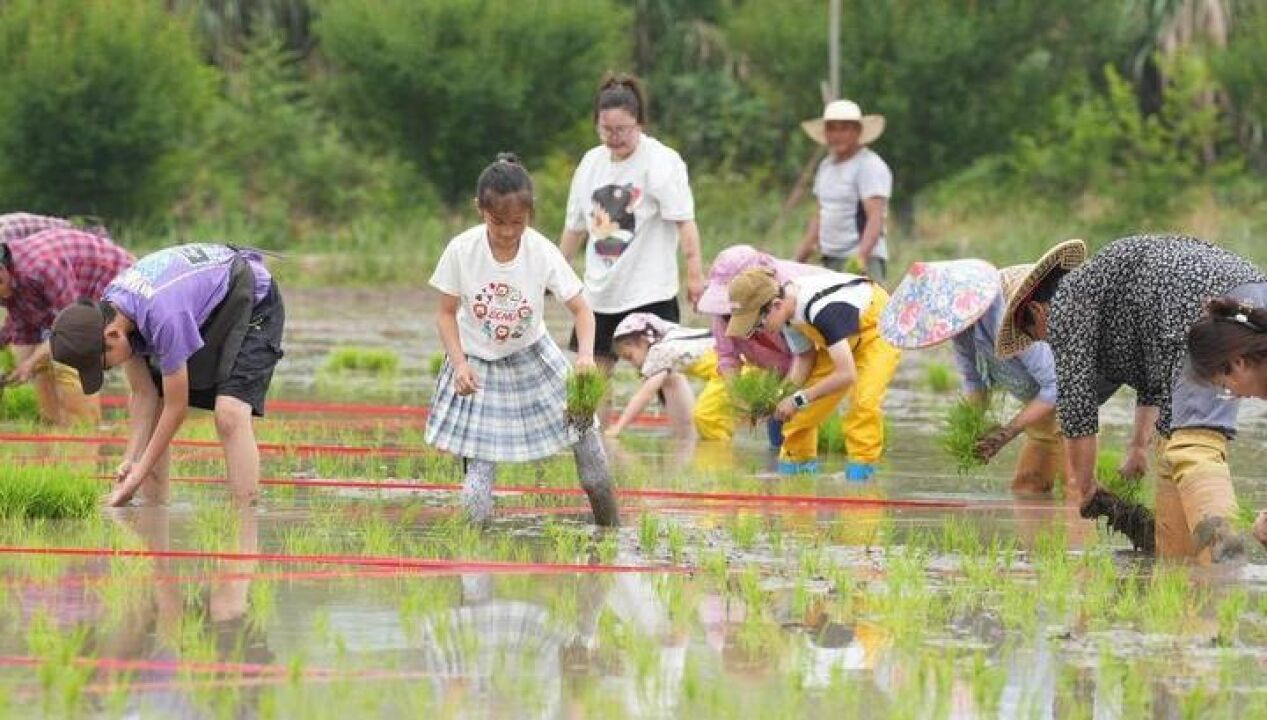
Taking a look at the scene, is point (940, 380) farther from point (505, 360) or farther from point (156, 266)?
point (156, 266)

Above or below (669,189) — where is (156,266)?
below

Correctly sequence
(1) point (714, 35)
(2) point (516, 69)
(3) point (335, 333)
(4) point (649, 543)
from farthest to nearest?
(1) point (714, 35)
(2) point (516, 69)
(3) point (335, 333)
(4) point (649, 543)

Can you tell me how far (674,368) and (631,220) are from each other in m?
0.84

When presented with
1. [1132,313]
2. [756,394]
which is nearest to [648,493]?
[756,394]

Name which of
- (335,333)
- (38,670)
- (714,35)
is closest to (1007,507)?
(38,670)

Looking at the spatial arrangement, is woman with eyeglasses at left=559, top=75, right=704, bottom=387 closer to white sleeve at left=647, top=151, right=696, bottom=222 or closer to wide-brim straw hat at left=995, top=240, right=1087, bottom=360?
white sleeve at left=647, top=151, right=696, bottom=222

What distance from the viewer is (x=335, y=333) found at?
2039 cm

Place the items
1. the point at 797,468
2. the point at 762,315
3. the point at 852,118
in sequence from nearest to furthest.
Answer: the point at 762,315
the point at 797,468
the point at 852,118

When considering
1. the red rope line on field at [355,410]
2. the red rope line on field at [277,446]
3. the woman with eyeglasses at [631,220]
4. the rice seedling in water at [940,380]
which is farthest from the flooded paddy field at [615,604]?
the rice seedling in water at [940,380]

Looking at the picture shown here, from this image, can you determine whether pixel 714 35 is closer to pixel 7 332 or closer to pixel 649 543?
pixel 7 332

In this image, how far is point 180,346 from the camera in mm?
9109

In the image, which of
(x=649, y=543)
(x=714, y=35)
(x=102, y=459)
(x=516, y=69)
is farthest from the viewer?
(x=714, y=35)

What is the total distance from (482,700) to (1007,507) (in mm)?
4494

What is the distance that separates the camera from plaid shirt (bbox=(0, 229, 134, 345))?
38.0 feet
